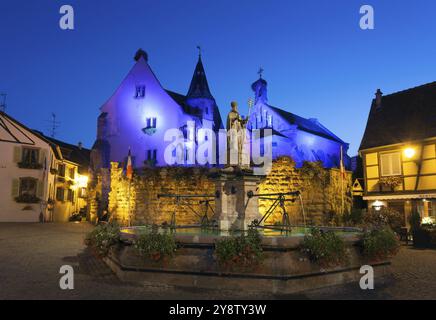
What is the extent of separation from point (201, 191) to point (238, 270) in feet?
47.9

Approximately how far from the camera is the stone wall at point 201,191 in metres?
20.4

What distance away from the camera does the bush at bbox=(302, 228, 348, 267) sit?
25.0 ft

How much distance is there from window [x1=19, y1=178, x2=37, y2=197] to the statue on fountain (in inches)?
944

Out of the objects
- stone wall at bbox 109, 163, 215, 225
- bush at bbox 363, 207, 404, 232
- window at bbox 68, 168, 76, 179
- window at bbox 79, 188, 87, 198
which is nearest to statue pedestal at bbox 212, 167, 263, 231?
bush at bbox 363, 207, 404, 232

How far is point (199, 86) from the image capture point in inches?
1580

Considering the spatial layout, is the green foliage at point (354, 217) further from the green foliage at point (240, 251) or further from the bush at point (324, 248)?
the green foliage at point (240, 251)

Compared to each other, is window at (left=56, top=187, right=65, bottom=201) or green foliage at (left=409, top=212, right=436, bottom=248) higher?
window at (left=56, top=187, right=65, bottom=201)

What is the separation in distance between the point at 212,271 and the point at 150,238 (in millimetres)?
1568

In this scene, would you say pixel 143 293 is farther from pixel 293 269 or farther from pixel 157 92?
pixel 157 92

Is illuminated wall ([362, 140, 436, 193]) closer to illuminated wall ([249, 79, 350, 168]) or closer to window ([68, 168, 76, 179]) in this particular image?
illuminated wall ([249, 79, 350, 168])

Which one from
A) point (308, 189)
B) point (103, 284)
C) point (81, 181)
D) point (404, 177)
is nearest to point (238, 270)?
point (103, 284)
